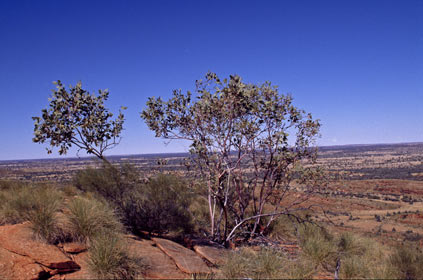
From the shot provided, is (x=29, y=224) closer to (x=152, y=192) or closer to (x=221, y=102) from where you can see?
(x=152, y=192)

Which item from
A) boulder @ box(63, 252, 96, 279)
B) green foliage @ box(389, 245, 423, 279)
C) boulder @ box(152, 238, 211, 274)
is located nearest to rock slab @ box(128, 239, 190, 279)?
boulder @ box(152, 238, 211, 274)

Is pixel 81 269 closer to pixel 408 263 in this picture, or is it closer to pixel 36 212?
pixel 36 212

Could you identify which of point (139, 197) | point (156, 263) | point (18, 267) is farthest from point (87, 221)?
point (139, 197)

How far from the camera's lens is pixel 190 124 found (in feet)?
31.3

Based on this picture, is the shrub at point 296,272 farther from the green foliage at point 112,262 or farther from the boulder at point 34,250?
the boulder at point 34,250

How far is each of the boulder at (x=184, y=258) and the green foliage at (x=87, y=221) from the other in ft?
4.11

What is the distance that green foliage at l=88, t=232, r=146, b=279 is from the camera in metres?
4.93

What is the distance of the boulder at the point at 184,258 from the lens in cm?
575

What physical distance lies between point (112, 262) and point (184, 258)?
184 cm

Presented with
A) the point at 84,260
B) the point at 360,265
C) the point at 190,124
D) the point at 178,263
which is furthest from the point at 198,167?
the point at 360,265

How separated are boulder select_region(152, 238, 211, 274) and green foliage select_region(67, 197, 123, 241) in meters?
1.25

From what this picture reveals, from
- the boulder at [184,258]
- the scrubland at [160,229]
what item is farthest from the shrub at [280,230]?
the boulder at [184,258]

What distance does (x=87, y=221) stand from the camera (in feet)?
20.5

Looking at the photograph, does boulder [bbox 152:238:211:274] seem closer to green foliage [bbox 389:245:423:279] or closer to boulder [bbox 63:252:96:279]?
boulder [bbox 63:252:96:279]
